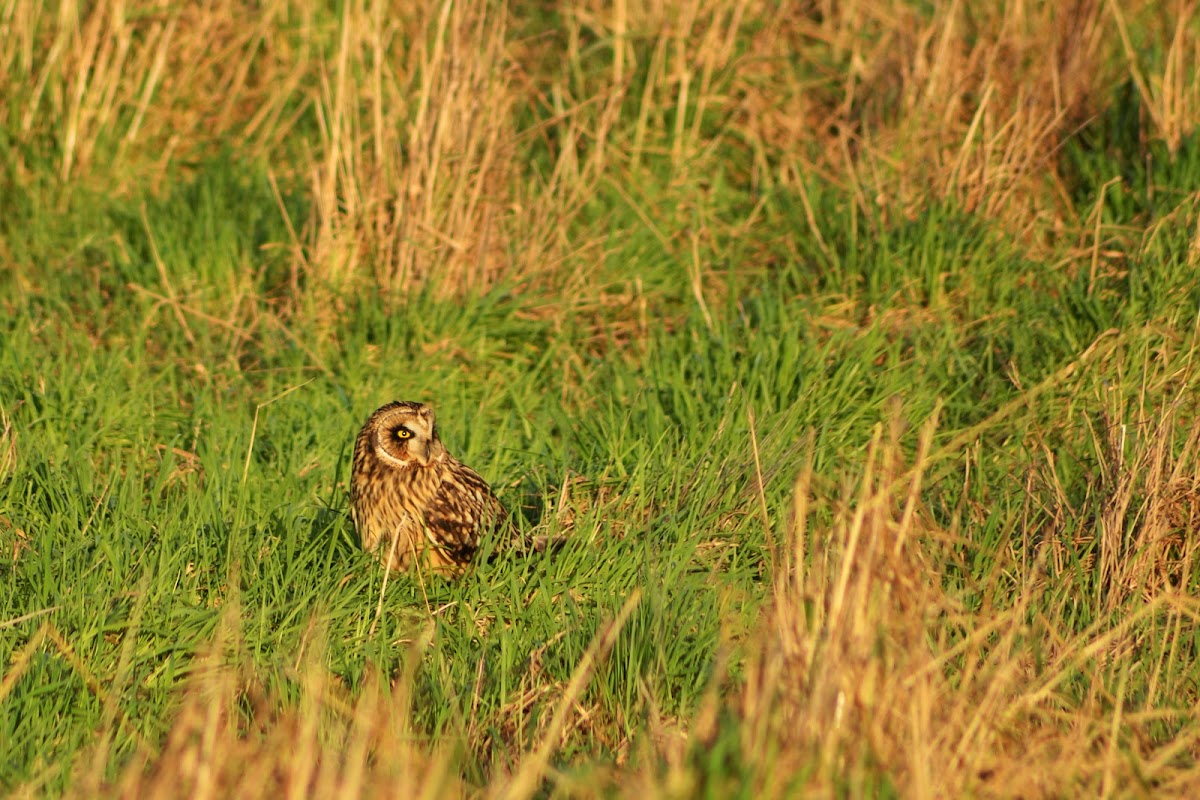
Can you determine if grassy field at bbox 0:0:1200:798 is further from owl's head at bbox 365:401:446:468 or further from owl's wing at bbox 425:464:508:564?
owl's head at bbox 365:401:446:468

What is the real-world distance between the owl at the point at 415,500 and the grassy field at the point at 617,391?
4.4 inches

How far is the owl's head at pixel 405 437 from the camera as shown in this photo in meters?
4.54

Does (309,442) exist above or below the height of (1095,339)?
below

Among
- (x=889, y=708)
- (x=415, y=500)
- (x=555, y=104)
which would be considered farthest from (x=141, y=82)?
(x=889, y=708)

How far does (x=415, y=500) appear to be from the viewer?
176 inches

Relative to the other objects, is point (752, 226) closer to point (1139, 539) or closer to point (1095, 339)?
point (1095, 339)

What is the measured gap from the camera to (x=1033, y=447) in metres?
5.09

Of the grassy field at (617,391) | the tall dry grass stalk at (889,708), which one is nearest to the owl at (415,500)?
the grassy field at (617,391)

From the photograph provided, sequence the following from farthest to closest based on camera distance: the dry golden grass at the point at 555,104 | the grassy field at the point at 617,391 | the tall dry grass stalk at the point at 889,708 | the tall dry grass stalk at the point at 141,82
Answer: the tall dry grass stalk at the point at 141,82
the dry golden grass at the point at 555,104
the grassy field at the point at 617,391
the tall dry grass stalk at the point at 889,708

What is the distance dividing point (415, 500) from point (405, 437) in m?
0.19

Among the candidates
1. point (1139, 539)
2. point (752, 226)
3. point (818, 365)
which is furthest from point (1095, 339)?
point (752, 226)

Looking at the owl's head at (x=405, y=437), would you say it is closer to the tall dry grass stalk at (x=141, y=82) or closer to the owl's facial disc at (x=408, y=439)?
the owl's facial disc at (x=408, y=439)

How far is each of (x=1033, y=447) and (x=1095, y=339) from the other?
559 millimetres

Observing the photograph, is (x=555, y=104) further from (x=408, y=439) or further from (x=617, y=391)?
(x=408, y=439)
